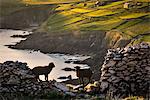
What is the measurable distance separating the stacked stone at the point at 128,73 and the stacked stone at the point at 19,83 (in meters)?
2.84

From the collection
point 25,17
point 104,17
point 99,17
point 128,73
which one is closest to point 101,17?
point 104,17

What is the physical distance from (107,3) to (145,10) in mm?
22977

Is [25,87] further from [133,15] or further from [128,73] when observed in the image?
[133,15]

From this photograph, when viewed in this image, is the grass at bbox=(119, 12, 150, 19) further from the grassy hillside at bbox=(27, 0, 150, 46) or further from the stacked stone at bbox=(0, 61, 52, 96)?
the stacked stone at bbox=(0, 61, 52, 96)

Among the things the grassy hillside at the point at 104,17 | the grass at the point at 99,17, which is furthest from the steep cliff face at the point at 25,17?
the grassy hillside at the point at 104,17

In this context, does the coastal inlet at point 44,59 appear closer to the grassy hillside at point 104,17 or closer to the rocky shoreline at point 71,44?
the rocky shoreline at point 71,44

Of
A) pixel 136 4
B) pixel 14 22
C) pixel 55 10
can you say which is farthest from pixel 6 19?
pixel 136 4

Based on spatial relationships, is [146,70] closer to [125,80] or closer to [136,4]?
[125,80]

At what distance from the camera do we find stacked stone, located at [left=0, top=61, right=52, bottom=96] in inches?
801

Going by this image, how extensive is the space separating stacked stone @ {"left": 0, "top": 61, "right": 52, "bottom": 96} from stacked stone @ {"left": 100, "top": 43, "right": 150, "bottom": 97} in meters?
2.84

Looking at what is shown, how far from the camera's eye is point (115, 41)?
93.8 m

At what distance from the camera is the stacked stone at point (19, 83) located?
2034 cm

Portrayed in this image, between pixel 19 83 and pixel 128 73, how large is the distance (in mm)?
5043

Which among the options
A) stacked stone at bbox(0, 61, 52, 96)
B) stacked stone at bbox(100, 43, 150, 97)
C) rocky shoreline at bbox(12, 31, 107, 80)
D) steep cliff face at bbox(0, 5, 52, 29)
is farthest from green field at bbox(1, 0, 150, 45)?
stacked stone at bbox(0, 61, 52, 96)
